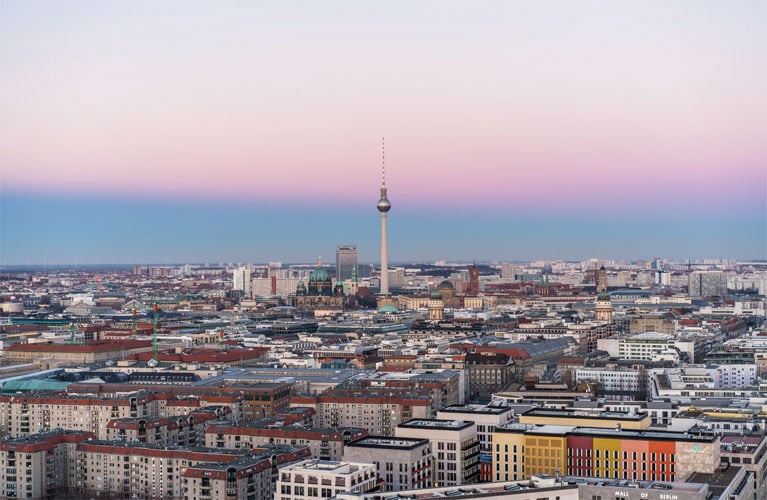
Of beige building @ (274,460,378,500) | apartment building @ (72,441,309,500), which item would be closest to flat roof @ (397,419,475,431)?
apartment building @ (72,441,309,500)

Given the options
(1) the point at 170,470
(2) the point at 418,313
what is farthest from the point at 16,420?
(2) the point at 418,313

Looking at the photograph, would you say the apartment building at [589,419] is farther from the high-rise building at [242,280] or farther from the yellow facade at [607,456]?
the high-rise building at [242,280]

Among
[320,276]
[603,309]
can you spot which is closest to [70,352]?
[603,309]

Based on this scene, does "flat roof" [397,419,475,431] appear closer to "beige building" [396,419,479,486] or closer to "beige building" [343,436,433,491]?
"beige building" [396,419,479,486]

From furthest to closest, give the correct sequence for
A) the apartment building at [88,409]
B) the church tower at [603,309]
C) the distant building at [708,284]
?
the distant building at [708,284] → the church tower at [603,309] → the apartment building at [88,409]

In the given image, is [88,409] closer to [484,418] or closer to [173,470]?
[173,470]

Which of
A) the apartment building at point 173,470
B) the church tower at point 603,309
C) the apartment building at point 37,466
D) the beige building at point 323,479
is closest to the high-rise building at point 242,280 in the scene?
the church tower at point 603,309
